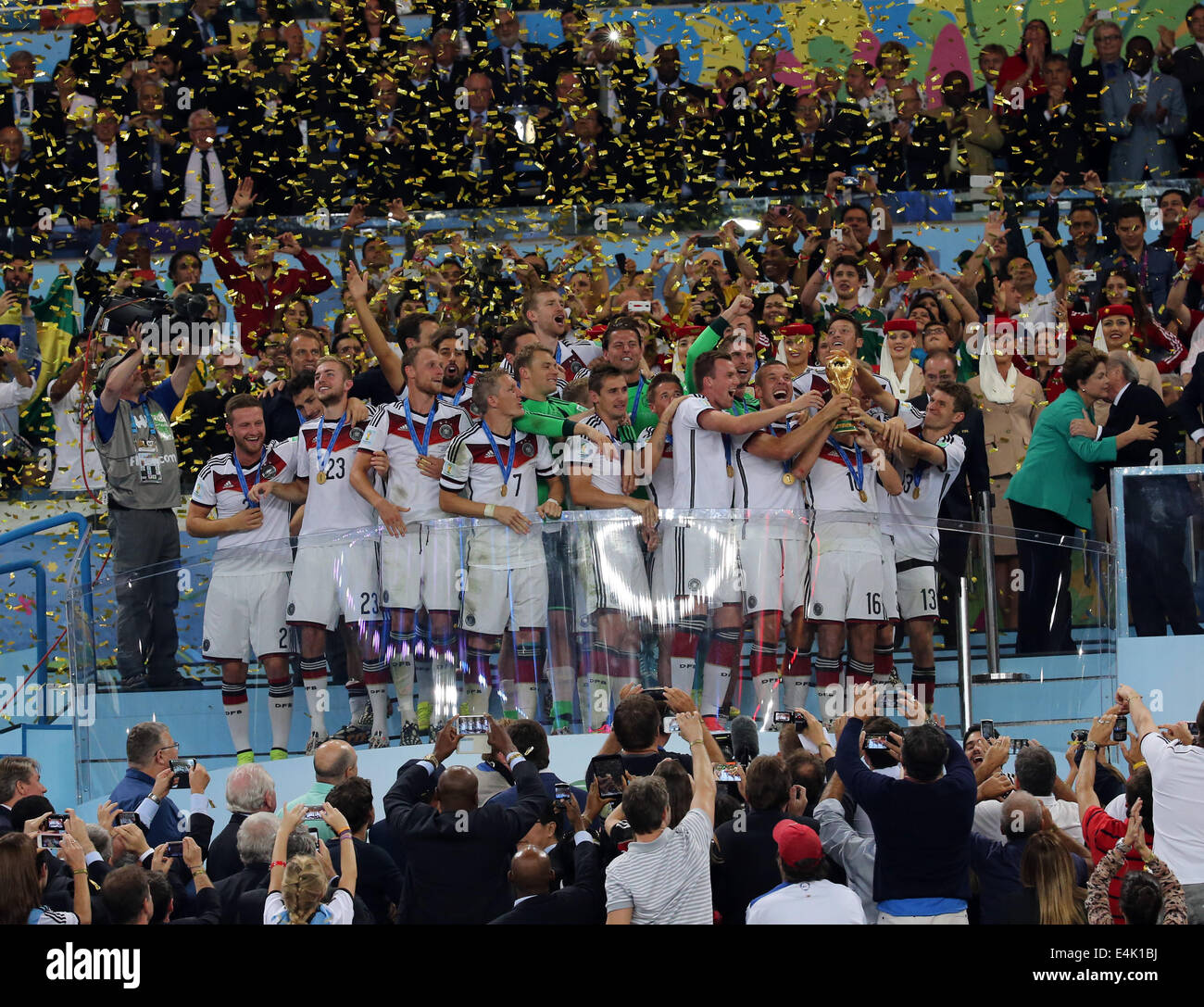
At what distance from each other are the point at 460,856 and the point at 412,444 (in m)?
2.98

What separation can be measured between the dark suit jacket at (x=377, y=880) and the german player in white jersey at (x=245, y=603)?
1.63m

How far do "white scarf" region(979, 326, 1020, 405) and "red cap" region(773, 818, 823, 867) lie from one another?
516 centimetres

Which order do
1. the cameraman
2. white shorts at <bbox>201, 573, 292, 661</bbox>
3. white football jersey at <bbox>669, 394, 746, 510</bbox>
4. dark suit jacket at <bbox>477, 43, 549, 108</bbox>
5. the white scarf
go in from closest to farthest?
white shorts at <bbox>201, 573, 292, 661</bbox> < white football jersey at <bbox>669, 394, 746, 510</bbox> < the cameraman < the white scarf < dark suit jacket at <bbox>477, 43, 549, 108</bbox>

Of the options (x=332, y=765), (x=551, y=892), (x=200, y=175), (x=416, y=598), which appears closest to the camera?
(x=551, y=892)

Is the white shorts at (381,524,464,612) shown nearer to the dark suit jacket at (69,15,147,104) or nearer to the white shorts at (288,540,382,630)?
the white shorts at (288,540,382,630)

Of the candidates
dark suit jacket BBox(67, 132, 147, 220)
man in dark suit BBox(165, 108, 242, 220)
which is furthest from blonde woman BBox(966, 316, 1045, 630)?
dark suit jacket BBox(67, 132, 147, 220)

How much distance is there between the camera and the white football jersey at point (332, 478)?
8.60 metres

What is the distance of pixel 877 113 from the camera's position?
13.5m

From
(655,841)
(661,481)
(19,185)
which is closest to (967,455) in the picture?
(661,481)

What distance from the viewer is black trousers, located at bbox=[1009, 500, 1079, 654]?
8.05m

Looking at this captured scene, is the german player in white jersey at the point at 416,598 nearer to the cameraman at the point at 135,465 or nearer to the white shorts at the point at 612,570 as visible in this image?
the white shorts at the point at 612,570

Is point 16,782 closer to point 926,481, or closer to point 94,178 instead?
point 926,481

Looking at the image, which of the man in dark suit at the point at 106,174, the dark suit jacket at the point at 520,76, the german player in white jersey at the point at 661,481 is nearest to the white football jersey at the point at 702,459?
the german player in white jersey at the point at 661,481

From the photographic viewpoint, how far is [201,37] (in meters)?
14.0
